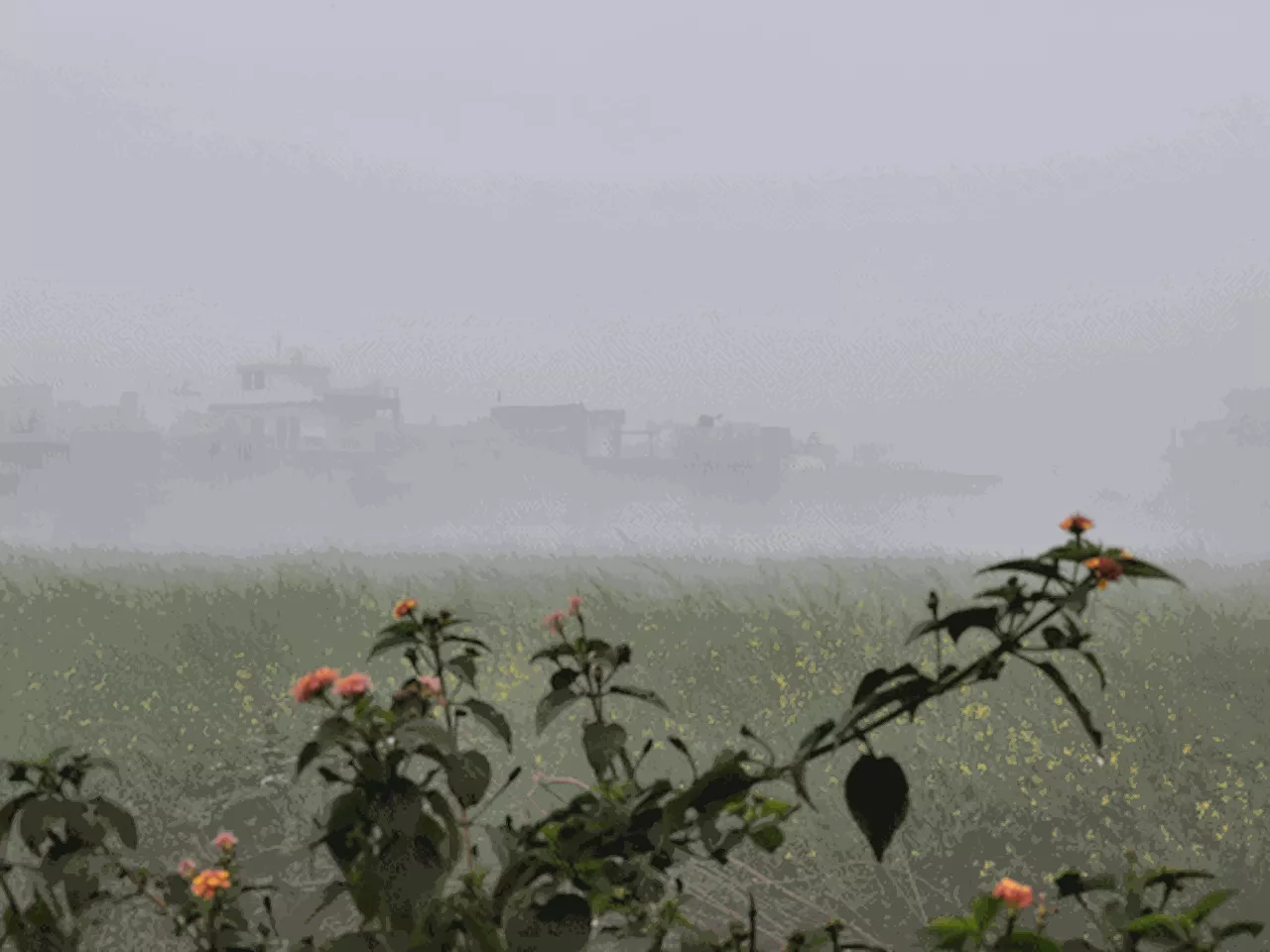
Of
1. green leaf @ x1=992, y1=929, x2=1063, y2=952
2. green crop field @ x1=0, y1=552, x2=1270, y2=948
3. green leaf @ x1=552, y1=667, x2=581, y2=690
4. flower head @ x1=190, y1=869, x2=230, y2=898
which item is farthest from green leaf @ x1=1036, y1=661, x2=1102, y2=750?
green crop field @ x1=0, y1=552, x2=1270, y2=948

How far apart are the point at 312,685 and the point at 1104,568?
0.45m

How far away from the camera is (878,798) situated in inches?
21.2

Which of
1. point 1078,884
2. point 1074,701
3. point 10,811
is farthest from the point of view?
point 10,811

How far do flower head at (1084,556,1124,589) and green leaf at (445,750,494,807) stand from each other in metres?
0.39

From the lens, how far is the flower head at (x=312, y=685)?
675 mm

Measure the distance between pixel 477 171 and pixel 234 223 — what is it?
107 inches

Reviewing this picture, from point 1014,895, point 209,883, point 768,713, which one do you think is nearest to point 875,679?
point 1014,895

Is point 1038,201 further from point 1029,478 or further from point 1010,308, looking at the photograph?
point 1029,478

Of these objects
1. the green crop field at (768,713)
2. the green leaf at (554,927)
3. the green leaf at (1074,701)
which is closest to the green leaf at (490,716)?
the green leaf at (554,927)

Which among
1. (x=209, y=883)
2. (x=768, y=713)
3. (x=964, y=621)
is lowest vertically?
(x=768, y=713)

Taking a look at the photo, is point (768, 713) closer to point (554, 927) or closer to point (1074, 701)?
point (554, 927)

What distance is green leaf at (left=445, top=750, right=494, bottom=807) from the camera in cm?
70

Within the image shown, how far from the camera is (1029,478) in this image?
6.59 m

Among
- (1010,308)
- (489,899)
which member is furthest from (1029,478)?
(489,899)
